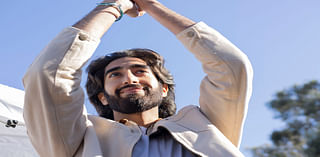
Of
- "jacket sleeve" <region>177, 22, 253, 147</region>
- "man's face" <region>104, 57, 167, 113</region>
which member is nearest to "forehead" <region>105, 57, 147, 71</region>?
"man's face" <region>104, 57, 167, 113</region>

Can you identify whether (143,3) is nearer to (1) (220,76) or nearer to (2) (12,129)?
(1) (220,76)

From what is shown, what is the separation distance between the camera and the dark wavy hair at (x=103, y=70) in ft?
7.95

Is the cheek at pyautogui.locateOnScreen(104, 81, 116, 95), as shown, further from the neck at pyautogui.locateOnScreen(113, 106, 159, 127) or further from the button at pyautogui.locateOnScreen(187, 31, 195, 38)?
the button at pyautogui.locateOnScreen(187, 31, 195, 38)

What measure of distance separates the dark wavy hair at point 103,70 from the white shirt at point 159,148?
631 mm

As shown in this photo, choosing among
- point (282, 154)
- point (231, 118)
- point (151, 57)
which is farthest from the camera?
point (282, 154)

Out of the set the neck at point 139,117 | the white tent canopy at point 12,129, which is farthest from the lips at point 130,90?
the white tent canopy at point 12,129

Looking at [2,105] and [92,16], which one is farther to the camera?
[2,105]

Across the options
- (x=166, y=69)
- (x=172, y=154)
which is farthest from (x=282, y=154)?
(x=172, y=154)

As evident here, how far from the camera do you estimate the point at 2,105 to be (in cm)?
276

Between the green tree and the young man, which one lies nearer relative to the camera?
the young man

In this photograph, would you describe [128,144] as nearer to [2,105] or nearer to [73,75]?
[73,75]

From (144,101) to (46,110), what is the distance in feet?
2.00

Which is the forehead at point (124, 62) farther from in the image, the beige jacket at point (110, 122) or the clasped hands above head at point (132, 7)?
the beige jacket at point (110, 122)

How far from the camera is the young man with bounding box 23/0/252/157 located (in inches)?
65.7
